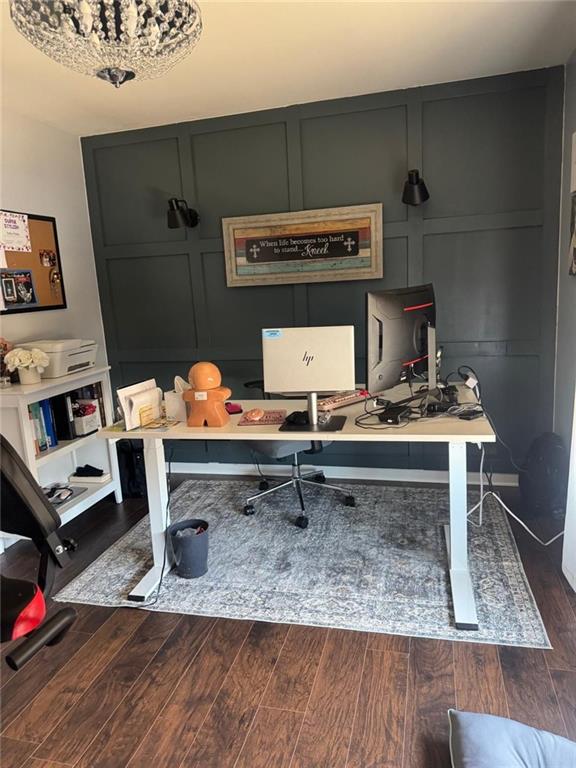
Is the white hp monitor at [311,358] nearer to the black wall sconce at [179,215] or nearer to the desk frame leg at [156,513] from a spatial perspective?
the desk frame leg at [156,513]

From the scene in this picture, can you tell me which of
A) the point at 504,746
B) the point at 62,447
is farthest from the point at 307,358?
the point at 62,447

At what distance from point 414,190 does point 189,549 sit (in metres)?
2.41

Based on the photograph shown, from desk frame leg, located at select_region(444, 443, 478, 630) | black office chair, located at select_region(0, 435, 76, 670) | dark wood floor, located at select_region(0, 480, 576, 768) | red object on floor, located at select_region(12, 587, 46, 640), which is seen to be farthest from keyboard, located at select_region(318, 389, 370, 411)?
red object on floor, located at select_region(12, 587, 46, 640)

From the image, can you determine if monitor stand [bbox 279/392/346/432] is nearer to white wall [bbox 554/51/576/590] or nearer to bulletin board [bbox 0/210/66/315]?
white wall [bbox 554/51/576/590]

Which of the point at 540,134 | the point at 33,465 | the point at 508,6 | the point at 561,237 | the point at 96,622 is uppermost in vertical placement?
the point at 508,6

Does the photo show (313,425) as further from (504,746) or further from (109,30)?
(109,30)

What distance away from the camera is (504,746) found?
1.49 meters

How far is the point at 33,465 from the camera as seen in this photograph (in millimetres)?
2857

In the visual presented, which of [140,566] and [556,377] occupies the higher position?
[556,377]

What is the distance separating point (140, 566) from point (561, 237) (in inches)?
119

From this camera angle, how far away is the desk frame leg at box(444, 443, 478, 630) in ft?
7.02

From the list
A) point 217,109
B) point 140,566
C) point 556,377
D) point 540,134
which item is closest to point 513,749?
point 140,566

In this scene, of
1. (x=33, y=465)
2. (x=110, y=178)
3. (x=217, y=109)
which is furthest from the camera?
(x=110, y=178)

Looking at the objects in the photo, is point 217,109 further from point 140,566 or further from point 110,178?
point 140,566
